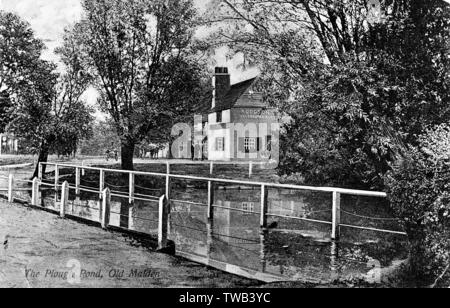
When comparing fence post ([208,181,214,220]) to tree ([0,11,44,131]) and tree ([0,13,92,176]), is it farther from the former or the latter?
tree ([0,13,92,176])

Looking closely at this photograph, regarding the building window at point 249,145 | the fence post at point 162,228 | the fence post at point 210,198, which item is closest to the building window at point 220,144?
the building window at point 249,145

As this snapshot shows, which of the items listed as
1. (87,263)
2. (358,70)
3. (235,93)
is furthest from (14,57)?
(358,70)

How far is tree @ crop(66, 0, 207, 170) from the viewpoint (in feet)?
38.1

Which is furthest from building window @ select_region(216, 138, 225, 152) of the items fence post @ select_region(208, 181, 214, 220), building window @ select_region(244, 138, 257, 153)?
fence post @ select_region(208, 181, 214, 220)

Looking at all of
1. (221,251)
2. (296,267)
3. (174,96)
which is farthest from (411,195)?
(174,96)

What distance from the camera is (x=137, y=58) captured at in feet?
41.2

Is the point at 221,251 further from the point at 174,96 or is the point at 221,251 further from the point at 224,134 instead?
the point at 174,96

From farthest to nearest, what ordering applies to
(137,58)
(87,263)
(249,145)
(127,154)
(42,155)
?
(42,155), (137,58), (127,154), (249,145), (87,263)

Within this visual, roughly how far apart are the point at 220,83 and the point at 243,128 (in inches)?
71.5

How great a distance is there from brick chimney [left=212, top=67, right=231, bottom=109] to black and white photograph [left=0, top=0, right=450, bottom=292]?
69mm

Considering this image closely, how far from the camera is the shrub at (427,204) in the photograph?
161 inches

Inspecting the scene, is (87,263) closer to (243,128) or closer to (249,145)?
(249,145)

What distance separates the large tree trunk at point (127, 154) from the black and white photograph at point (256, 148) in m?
0.05

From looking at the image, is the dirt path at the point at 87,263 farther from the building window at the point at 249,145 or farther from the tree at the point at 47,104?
the tree at the point at 47,104
